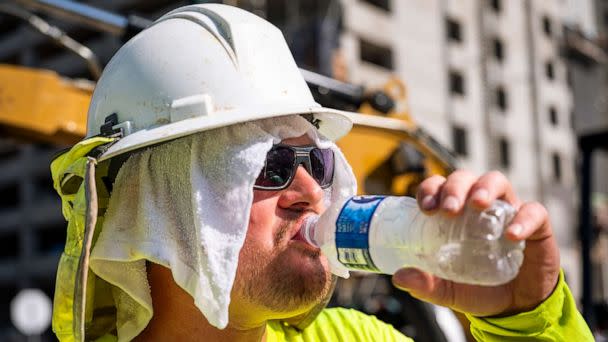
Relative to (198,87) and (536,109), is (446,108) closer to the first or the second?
(536,109)

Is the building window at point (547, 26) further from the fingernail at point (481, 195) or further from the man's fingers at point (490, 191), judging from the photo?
the fingernail at point (481, 195)

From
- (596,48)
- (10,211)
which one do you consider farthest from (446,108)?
(10,211)

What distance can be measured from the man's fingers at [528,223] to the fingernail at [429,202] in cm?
16

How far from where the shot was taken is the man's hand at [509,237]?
1623 mm

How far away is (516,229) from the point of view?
1.63m

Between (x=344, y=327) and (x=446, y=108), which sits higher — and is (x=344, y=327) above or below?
above

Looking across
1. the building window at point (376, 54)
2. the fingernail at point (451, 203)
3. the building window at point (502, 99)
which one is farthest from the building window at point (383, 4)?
the fingernail at point (451, 203)

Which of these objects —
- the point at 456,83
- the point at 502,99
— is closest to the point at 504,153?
the point at 502,99

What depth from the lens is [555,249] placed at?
1.88 meters

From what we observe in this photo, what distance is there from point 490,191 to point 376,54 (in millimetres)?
30726

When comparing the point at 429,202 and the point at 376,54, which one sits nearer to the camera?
the point at 429,202

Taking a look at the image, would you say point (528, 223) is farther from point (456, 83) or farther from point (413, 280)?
point (456, 83)

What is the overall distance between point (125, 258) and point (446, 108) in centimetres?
3175

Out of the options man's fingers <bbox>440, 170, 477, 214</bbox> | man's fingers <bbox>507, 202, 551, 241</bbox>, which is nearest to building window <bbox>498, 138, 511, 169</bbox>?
man's fingers <bbox>507, 202, 551, 241</bbox>
